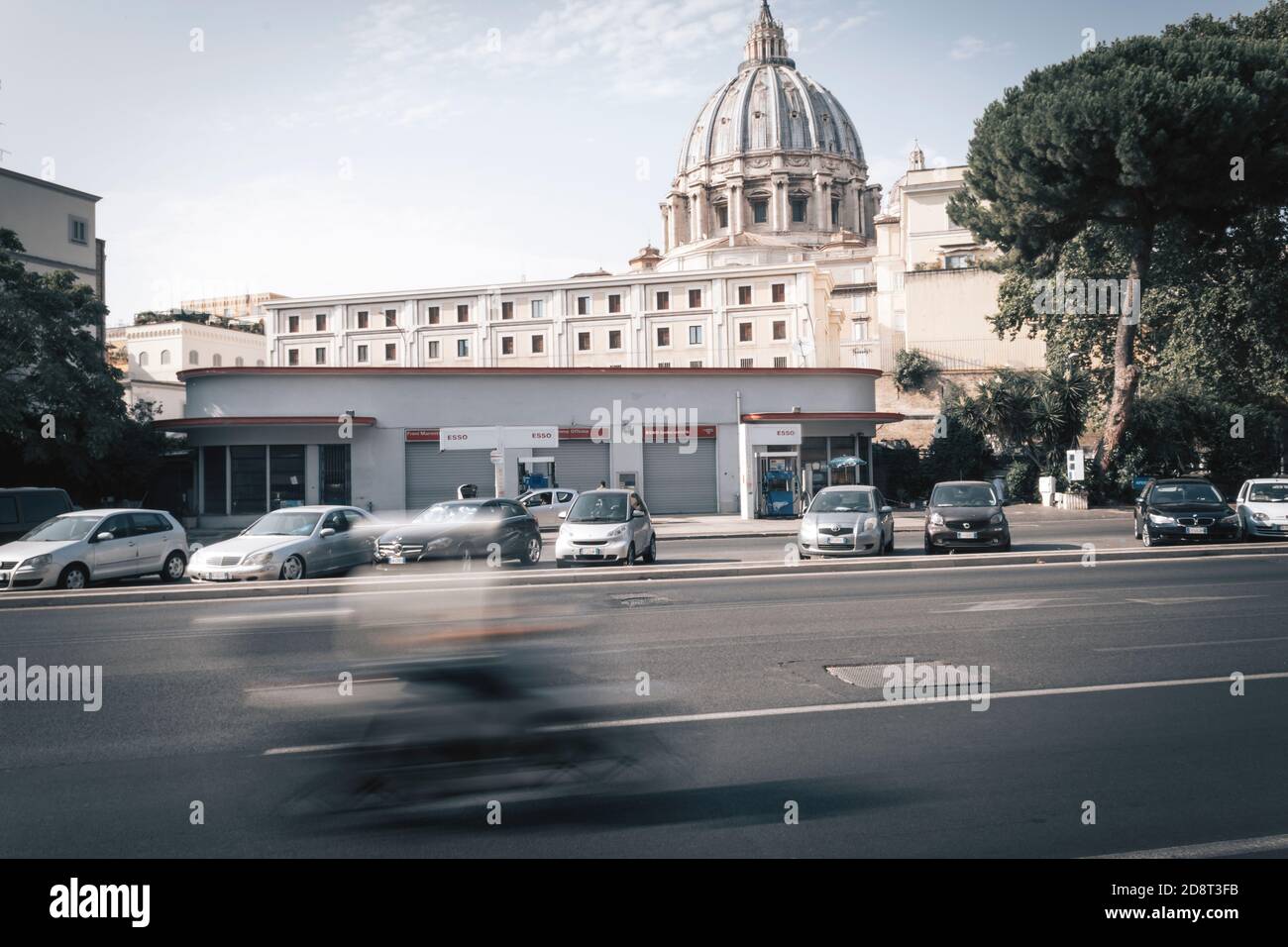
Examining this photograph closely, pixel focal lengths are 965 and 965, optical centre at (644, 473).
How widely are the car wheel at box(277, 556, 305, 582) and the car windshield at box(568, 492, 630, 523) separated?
16.7 feet

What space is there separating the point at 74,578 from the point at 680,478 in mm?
23735

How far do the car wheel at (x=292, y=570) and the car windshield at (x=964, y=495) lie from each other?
12.5 meters

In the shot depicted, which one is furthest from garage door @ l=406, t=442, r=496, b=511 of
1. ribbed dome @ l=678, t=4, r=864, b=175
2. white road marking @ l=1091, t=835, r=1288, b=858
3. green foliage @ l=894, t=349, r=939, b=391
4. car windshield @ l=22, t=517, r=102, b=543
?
ribbed dome @ l=678, t=4, r=864, b=175

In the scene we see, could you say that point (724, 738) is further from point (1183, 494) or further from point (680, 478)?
point (680, 478)

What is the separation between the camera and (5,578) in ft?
50.9

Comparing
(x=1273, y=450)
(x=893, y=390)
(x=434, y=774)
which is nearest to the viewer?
(x=434, y=774)

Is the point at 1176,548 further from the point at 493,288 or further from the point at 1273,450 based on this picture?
the point at 493,288

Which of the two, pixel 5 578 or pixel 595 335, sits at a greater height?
pixel 595 335

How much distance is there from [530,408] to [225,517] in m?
11.6

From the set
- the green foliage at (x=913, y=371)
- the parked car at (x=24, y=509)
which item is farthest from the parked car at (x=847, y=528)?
the green foliage at (x=913, y=371)

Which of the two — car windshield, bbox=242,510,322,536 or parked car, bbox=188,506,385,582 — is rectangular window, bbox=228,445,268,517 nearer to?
parked car, bbox=188,506,385,582

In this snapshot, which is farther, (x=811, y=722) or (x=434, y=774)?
(x=811, y=722)
